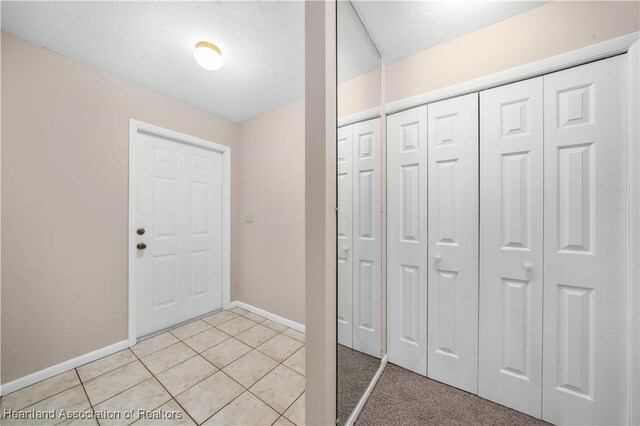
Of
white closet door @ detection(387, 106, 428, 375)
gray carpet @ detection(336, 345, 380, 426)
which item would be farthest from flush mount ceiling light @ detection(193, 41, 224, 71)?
gray carpet @ detection(336, 345, 380, 426)

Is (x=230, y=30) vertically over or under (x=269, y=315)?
over

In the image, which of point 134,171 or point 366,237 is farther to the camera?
point 134,171

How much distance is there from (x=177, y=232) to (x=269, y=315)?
4.52ft

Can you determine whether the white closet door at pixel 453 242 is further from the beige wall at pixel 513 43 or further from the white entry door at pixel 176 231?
the white entry door at pixel 176 231

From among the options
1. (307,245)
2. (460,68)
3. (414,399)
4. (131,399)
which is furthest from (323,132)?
(131,399)

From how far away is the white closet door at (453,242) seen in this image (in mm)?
1422

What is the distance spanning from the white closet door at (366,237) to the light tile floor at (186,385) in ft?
2.05

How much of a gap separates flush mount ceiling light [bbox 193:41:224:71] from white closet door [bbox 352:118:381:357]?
1216mm

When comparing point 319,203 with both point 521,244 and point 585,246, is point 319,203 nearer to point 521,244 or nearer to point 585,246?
point 521,244

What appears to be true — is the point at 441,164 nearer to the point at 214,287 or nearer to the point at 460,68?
the point at 460,68

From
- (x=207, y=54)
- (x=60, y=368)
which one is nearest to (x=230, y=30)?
(x=207, y=54)

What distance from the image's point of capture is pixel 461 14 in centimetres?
133

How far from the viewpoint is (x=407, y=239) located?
1645 mm

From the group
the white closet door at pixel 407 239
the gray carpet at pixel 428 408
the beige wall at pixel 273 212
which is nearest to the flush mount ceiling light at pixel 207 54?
the beige wall at pixel 273 212
